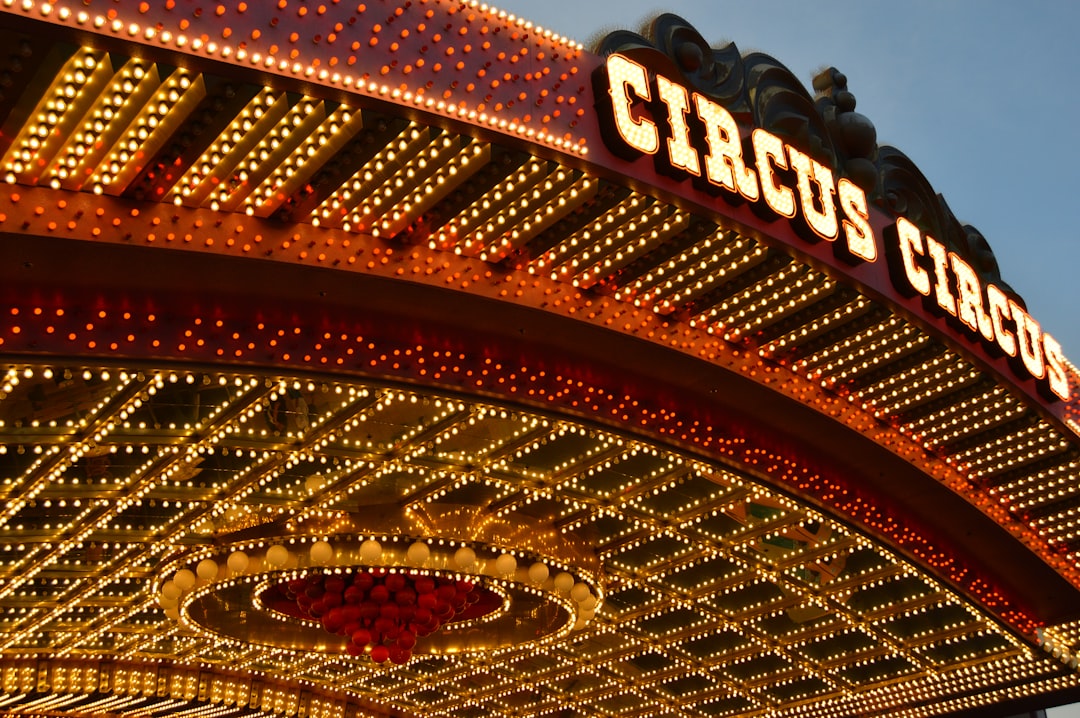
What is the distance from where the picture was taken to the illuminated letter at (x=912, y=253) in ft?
46.2

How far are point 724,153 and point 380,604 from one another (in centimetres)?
890

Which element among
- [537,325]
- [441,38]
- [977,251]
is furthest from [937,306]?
[441,38]

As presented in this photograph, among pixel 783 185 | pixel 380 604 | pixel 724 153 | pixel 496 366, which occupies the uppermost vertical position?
pixel 783 185

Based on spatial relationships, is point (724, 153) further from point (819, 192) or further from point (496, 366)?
point (496, 366)

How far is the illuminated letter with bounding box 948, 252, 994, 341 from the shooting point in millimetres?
14891

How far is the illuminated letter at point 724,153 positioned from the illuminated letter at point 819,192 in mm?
749

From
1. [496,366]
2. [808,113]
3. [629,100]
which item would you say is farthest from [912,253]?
[496,366]

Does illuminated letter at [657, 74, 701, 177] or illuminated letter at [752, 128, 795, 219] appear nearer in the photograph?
illuminated letter at [657, 74, 701, 177]

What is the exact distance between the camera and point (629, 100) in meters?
11.6

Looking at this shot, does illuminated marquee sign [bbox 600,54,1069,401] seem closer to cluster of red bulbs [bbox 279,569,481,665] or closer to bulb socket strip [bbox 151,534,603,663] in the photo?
bulb socket strip [bbox 151,534,603,663]

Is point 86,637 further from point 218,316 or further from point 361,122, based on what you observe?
point 361,122

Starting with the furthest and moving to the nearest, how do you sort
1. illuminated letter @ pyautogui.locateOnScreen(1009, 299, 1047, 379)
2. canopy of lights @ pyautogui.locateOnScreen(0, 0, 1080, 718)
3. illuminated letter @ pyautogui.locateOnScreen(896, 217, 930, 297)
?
illuminated letter @ pyautogui.locateOnScreen(1009, 299, 1047, 379) → illuminated letter @ pyautogui.locateOnScreen(896, 217, 930, 297) → canopy of lights @ pyautogui.locateOnScreen(0, 0, 1080, 718)

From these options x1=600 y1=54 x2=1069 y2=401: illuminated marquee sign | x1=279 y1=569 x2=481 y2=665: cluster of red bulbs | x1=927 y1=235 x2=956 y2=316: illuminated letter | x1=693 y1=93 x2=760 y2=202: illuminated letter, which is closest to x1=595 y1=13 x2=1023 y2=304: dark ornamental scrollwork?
x1=693 y1=93 x2=760 y2=202: illuminated letter

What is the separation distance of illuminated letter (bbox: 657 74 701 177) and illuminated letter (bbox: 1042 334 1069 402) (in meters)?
7.13
